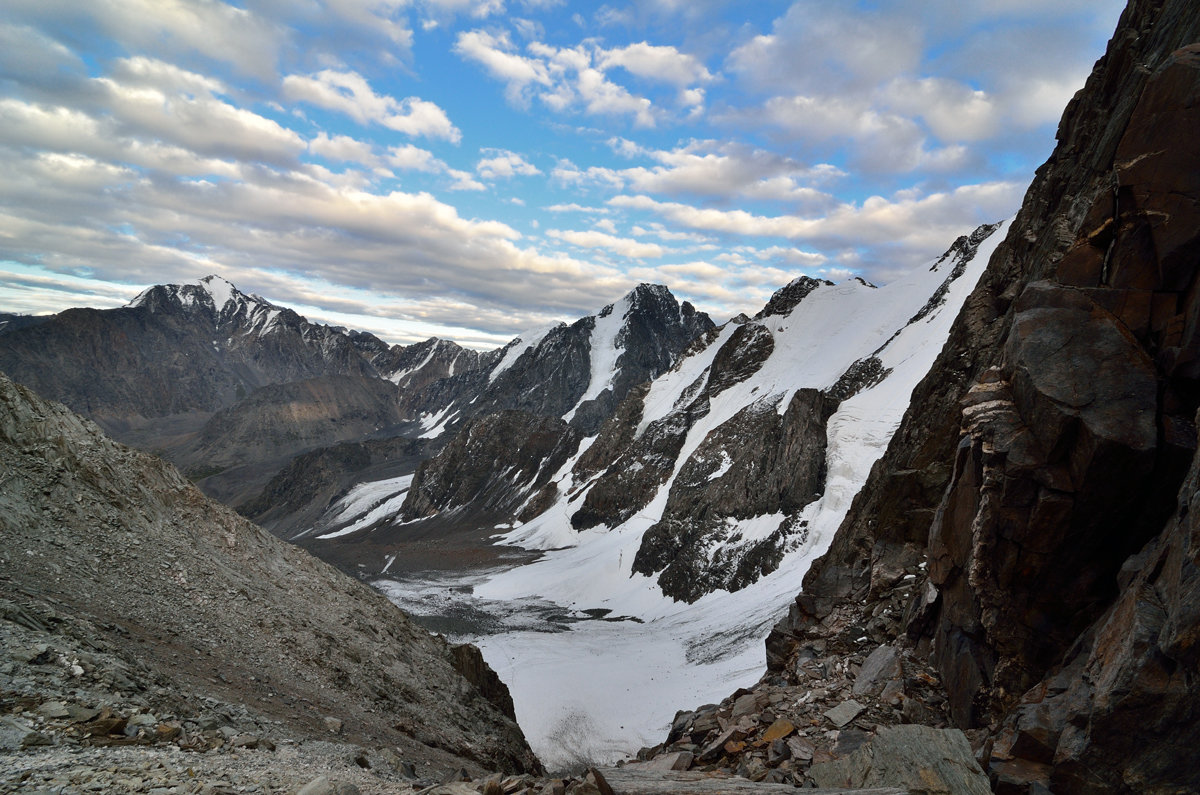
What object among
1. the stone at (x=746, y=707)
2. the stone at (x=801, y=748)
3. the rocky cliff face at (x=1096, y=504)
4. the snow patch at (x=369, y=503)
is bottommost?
the snow patch at (x=369, y=503)

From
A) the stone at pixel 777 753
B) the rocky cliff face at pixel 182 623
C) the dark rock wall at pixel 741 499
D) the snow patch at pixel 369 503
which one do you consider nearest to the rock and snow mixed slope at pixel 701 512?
the dark rock wall at pixel 741 499

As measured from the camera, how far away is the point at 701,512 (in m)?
60.8

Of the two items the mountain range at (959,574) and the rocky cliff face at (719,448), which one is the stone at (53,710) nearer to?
the mountain range at (959,574)

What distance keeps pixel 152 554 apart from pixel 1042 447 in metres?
21.4

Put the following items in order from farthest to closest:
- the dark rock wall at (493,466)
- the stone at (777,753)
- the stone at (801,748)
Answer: the dark rock wall at (493,466) < the stone at (777,753) < the stone at (801,748)

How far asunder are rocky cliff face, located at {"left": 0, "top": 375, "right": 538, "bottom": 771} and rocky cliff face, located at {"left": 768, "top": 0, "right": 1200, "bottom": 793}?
13.0 m

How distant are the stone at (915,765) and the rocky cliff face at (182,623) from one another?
10.2 m

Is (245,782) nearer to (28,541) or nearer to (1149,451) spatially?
(28,541)

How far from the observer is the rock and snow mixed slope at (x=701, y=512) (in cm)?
3306

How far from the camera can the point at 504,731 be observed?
2033 cm

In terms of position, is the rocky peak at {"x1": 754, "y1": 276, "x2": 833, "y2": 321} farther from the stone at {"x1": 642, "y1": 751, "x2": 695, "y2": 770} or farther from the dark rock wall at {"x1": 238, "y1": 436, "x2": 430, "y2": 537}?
the dark rock wall at {"x1": 238, "y1": 436, "x2": 430, "y2": 537}

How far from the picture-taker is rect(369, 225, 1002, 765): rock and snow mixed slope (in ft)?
108

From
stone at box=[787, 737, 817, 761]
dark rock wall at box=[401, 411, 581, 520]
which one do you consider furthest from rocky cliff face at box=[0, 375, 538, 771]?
dark rock wall at box=[401, 411, 581, 520]

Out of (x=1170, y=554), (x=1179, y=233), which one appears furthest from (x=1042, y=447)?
(x=1179, y=233)
